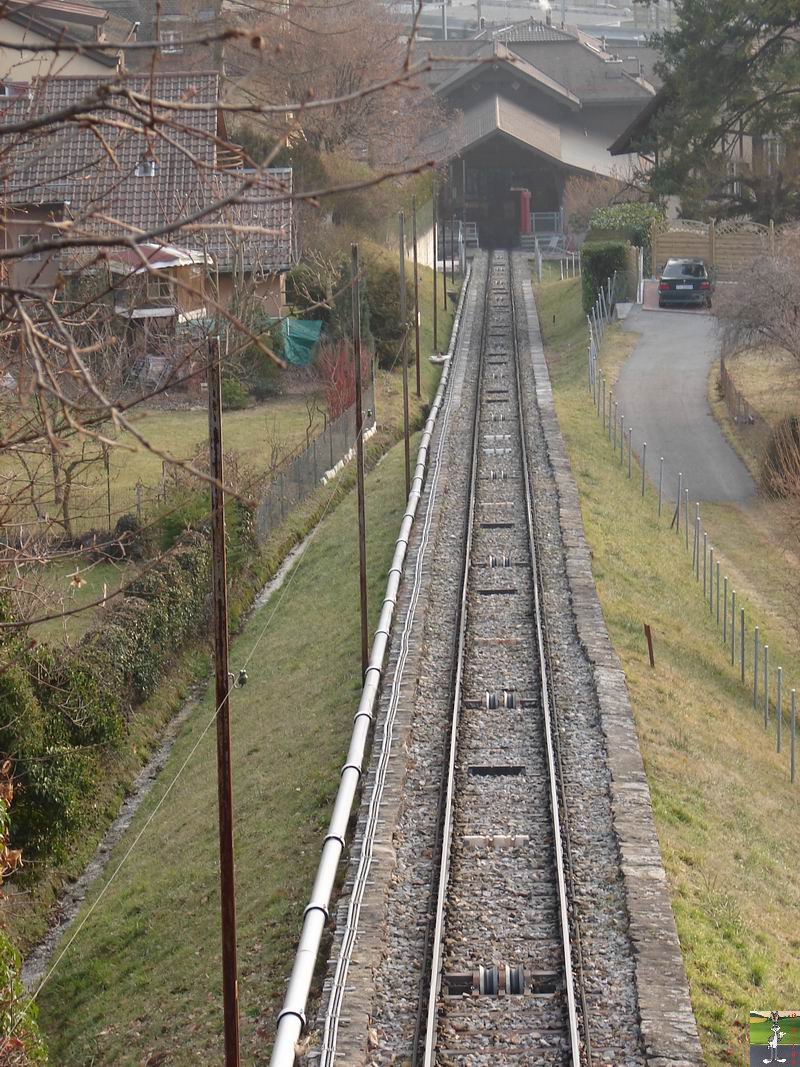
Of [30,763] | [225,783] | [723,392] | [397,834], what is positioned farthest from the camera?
[723,392]

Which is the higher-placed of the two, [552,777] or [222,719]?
[222,719]

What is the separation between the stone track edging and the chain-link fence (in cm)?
706

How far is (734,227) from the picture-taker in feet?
176

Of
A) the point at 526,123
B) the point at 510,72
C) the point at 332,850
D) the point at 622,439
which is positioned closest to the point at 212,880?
the point at 332,850

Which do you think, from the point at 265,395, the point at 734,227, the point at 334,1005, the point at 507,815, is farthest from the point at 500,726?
the point at 734,227

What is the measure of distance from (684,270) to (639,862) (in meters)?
39.1

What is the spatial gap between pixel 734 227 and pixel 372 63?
49.0 ft

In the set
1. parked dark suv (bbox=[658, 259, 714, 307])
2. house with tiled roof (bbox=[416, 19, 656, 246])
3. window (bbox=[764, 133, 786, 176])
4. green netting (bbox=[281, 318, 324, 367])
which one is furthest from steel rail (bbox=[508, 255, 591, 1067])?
house with tiled roof (bbox=[416, 19, 656, 246])

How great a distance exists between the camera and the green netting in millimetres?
43625

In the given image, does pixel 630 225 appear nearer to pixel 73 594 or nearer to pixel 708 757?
pixel 73 594

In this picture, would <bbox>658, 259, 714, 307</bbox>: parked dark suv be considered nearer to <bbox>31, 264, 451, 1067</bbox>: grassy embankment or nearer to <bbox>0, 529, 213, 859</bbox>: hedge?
<bbox>31, 264, 451, 1067</bbox>: grassy embankment

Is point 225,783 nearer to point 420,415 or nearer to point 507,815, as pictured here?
point 507,815

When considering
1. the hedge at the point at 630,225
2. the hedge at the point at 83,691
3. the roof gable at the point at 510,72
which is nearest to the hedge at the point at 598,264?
the hedge at the point at 630,225

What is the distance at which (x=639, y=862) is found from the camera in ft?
43.2
